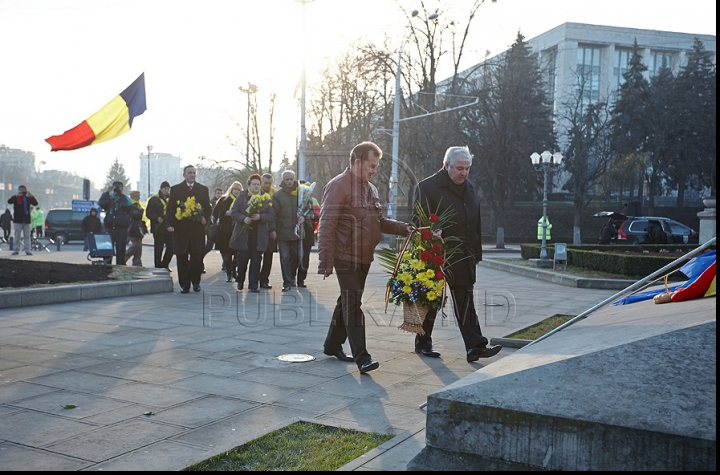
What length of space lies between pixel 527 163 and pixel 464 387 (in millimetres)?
33703

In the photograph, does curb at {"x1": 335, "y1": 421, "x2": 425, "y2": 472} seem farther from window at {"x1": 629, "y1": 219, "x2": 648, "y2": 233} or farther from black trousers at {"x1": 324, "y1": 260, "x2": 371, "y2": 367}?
window at {"x1": 629, "y1": 219, "x2": 648, "y2": 233}

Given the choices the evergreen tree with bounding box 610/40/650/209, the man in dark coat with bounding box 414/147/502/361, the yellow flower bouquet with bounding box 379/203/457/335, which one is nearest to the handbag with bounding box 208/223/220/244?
the man in dark coat with bounding box 414/147/502/361

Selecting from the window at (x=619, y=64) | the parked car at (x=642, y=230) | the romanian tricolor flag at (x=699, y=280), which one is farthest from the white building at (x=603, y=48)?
the romanian tricolor flag at (x=699, y=280)

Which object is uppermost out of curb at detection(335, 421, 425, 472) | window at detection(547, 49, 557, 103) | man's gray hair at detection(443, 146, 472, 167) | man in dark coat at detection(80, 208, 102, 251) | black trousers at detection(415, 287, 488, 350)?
window at detection(547, 49, 557, 103)

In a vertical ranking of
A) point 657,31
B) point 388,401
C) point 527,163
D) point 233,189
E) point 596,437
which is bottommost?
point 388,401

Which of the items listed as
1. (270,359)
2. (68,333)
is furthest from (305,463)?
(68,333)

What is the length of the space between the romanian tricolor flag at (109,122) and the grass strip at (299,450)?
10.3 m

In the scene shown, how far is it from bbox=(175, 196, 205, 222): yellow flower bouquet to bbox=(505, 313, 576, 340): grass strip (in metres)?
5.73

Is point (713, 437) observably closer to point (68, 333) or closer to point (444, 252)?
point (444, 252)

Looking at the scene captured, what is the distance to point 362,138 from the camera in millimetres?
38656

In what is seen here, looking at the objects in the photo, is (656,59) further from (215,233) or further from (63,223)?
(215,233)

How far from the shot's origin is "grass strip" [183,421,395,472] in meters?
3.71

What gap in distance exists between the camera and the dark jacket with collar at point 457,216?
6.57m

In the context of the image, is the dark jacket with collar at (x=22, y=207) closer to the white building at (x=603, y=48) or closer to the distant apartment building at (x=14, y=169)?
the white building at (x=603, y=48)
